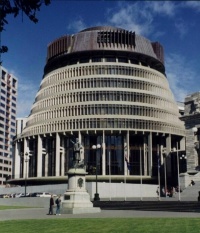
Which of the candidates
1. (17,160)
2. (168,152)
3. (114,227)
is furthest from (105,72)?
(114,227)

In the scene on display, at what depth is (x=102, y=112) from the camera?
115750mm

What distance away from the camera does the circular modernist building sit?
11494 centimetres

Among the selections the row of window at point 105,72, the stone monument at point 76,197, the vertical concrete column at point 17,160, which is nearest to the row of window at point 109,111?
the row of window at point 105,72

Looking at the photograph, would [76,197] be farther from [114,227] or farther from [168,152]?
[168,152]

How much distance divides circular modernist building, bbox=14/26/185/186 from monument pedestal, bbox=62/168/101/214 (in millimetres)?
65550

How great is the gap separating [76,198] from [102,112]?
72662 millimetres

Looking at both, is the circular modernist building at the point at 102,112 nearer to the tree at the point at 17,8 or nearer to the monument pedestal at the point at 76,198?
the monument pedestal at the point at 76,198

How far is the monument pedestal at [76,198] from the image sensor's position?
42.5 m

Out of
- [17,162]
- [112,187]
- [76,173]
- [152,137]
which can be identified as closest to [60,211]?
[76,173]

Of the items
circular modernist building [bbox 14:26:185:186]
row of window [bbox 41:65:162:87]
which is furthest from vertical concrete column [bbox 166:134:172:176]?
row of window [bbox 41:65:162:87]

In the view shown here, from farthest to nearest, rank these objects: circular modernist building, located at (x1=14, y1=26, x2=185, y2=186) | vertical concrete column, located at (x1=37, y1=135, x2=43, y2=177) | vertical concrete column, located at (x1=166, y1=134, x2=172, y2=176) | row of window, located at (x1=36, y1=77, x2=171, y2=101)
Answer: vertical concrete column, located at (x1=37, y1=135, x2=43, y2=177) < row of window, located at (x1=36, y1=77, x2=171, y2=101) < vertical concrete column, located at (x1=166, y1=134, x2=172, y2=176) < circular modernist building, located at (x1=14, y1=26, x2=185, y2=186)

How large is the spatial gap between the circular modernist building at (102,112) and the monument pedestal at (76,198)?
65.5 metres

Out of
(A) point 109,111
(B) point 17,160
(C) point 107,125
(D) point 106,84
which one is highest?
(D) point 106,84

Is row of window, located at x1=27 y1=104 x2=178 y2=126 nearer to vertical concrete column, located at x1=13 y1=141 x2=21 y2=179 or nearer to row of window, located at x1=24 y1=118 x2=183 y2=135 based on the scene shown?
row of window, located at x1=24 y1=118 x2=183 y2=135
